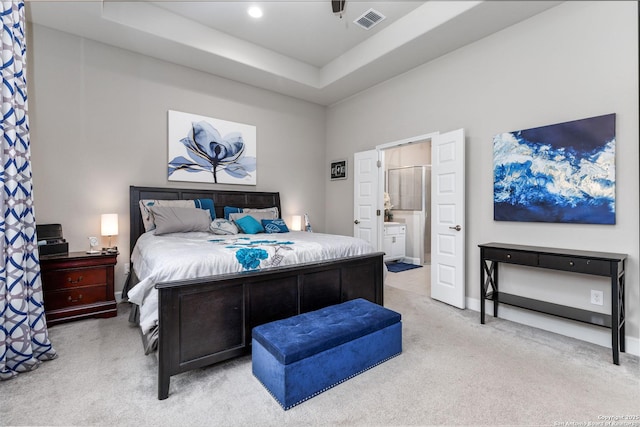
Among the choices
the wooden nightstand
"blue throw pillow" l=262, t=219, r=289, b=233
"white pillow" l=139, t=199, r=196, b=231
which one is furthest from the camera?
"blue throw pillow" l=262, t=219, r=289, b=233

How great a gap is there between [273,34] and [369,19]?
3.94 ft

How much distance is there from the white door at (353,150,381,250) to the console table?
1796mm

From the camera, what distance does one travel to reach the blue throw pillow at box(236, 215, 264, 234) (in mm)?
3623

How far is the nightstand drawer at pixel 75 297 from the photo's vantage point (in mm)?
2781

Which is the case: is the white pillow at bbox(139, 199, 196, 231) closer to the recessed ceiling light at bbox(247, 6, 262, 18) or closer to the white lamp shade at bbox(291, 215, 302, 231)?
the white lamp shade at bbox(291, 215, 302, 231)

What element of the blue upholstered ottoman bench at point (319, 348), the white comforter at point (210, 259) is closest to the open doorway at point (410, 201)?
the white comforter at point (210, 259)

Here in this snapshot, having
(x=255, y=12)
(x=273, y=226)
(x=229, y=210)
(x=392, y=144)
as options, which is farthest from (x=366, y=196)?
(x=255, y=12)

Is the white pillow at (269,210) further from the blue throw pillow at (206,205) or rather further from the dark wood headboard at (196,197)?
the blue throw pillow at (206,205)

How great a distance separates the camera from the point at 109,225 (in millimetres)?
3254

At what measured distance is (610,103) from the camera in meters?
2.39

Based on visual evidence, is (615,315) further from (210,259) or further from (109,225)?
(109,225)

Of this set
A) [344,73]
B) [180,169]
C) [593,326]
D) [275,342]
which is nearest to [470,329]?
[593,326]

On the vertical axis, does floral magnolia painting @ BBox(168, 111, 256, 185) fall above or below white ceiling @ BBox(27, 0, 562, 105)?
below

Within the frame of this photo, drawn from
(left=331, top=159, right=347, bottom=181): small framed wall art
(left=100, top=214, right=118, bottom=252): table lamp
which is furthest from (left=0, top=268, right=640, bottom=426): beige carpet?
(left=331, top=159, right=347, bottom=181): small framed wall art
